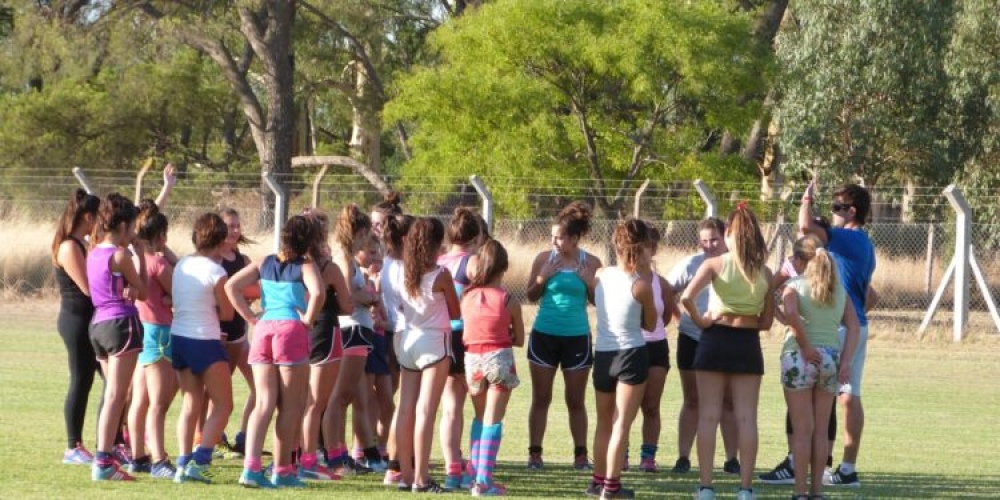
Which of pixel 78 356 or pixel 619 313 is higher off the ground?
pixel 619 313

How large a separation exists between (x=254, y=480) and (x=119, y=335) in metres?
1.19

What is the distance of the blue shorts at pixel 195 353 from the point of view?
8680 mm

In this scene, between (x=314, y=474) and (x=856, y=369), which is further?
(x=856, y=369)

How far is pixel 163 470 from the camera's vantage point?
8820mm

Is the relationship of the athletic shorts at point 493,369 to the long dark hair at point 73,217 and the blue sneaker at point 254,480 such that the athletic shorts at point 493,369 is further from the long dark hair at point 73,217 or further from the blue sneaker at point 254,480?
the long dark hair at point 73,217

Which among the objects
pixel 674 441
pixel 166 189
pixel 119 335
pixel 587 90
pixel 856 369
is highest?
pixel 587 90

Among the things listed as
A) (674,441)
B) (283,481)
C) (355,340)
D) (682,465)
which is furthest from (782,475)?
(283,481)

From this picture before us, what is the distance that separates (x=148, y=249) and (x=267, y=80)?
103 feet

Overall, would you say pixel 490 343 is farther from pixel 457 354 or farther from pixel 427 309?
pixel 457 354

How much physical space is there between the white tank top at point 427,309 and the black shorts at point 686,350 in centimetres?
198

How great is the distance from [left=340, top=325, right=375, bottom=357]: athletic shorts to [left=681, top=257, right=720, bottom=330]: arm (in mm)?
2300

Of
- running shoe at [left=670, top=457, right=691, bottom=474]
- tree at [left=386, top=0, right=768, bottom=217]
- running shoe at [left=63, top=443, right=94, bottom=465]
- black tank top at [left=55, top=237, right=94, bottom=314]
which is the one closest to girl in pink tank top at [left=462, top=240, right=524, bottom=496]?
running shoe at [left=670, top=457, right=691, bottom=474]

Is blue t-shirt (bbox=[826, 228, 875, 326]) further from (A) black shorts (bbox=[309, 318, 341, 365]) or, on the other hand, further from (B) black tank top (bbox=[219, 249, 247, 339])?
(B) black tank top (bbox=[219, 249, 247, 339])

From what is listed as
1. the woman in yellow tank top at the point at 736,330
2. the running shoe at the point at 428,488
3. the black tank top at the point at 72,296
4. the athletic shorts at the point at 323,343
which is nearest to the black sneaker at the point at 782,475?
the woman in yellow tank top at the point at 736,330
